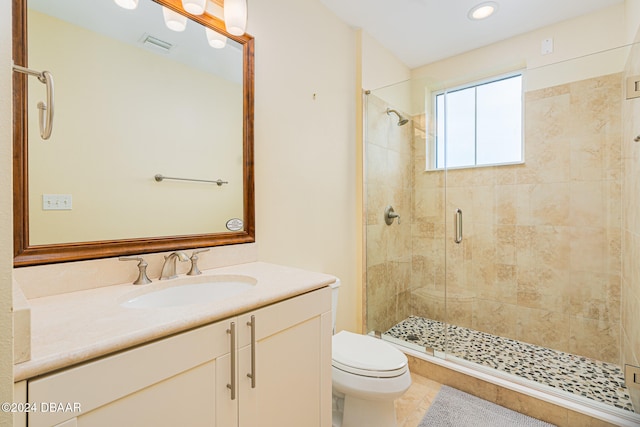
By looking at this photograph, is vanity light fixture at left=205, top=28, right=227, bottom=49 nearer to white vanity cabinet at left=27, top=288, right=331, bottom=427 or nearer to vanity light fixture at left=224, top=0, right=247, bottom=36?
vanity light fixture at left=224, top=0, right=247, bottom=36

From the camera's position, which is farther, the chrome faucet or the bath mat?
the bath mat

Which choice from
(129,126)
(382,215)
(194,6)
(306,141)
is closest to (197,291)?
(129,126)

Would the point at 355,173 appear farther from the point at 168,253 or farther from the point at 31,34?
the point at 31,34

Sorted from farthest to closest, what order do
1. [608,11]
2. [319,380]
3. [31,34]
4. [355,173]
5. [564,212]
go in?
[355,173], [564,212], [608,11], [319,380], [31,34]

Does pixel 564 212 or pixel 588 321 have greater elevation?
pixel 564 212

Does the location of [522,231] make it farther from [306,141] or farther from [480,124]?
[306,141]

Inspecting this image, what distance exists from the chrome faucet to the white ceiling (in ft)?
5.97

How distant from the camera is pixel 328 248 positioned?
1.99 metres

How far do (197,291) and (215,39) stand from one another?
1160 millimetres

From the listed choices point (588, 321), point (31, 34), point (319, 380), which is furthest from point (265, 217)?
point (588, 321)

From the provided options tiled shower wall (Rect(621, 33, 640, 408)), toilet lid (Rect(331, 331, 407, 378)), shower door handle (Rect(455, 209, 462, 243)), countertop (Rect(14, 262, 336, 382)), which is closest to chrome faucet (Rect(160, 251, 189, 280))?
countertop (Rect(14, 262, 336, 382))

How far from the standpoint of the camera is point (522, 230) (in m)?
2.26

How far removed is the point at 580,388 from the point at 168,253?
7.54 ft

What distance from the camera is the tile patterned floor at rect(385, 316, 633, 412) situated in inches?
64.2
